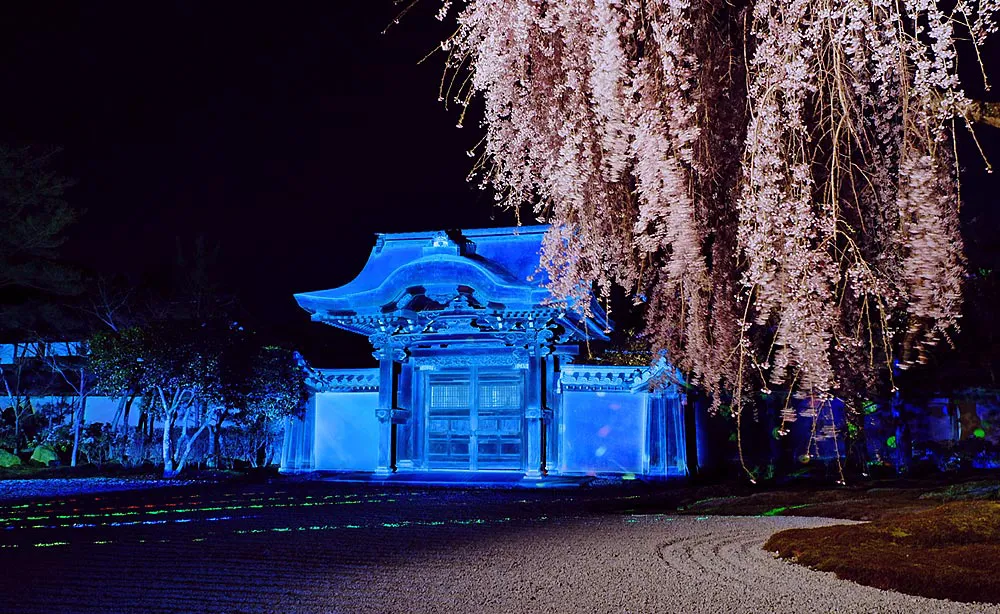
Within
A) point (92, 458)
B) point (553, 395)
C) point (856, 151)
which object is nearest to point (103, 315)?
point (92, 458)

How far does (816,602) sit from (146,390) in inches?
605

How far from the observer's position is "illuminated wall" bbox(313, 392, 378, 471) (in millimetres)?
→ 17984

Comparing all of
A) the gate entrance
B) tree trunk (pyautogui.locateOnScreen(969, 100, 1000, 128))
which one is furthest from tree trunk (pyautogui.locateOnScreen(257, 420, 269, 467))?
tree trunk (pyautogui.locateOnScreen(969, 100, 1000, 128))

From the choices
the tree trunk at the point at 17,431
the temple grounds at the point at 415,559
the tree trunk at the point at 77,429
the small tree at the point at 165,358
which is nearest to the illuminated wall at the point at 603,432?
the temple grounds at the point at 415,559

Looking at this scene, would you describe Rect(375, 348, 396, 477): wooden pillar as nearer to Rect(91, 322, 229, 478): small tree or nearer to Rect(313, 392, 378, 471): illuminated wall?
Rect(313, 392, 378, 471): illuminated wall

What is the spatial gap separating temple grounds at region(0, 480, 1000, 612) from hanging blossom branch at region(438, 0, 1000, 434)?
146 centimetres

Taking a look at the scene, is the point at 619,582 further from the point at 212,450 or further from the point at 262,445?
the point at 212,450

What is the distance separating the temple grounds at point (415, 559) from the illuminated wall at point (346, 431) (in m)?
6.28

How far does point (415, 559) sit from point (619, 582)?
177 cm

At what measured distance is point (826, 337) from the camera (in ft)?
13.3

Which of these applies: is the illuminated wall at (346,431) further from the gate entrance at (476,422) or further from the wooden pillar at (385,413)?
the gate entrance at (476,422)

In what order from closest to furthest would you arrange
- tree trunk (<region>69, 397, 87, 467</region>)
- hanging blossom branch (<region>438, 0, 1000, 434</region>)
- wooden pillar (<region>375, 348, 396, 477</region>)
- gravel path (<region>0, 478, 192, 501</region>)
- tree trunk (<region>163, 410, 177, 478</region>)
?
hanging blossom branch (<region>438, 0, 1000, 434</region>) < gravel path (<region>0, 478, 192, 501</region>) < wooden pillar (<region>375, 348, 396, 477</region>) < tree trunk (<region>163, 410, 177, 478</region>) < tree trunk (<region>69, 397, 87, 467</region>)

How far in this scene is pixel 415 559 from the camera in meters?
6.55

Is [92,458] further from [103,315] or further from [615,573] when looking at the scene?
[615,573]
